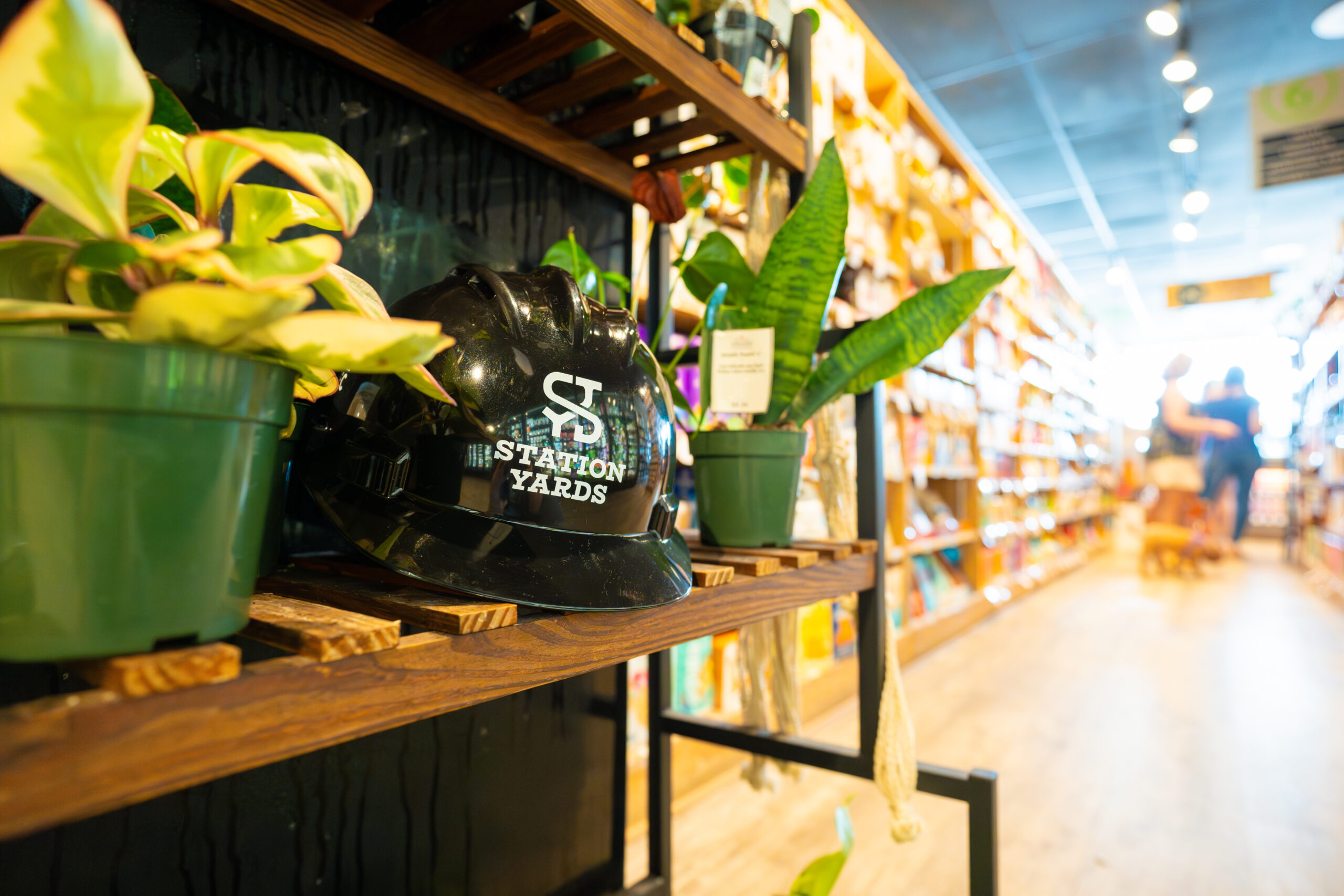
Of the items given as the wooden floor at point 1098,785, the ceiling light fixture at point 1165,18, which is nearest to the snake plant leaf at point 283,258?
the wooden floor at point 1098,785

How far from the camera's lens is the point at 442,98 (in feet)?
2.92

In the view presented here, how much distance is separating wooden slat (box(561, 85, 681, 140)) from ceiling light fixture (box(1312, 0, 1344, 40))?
3951 millimetres

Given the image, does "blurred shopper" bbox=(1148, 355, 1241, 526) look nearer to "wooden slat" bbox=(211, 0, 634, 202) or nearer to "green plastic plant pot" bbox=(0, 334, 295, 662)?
"wooden slat" bbox=(211, 0, 634, 202)

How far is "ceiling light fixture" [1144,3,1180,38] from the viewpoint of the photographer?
296 cm

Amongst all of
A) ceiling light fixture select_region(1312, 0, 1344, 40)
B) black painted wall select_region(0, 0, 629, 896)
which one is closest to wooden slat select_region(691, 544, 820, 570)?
black painted wall select_region(0, 0, 629, 896)

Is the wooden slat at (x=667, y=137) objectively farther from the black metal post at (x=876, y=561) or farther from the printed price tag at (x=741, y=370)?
the black metal post at (x=876, y=561)

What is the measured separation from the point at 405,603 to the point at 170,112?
39cm

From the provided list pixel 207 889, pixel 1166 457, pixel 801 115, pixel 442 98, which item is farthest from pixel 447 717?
pixel 1166 457

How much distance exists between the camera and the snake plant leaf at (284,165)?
0.36 meters

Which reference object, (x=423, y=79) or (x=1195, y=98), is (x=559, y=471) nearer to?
(x=423, y=79)

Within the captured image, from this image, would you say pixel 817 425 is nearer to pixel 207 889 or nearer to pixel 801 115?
pixel 801 115

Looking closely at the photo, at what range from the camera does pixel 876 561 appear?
1032mm

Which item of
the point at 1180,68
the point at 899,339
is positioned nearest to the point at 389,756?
the point at 899,339

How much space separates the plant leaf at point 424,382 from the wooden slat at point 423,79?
506 millimetres
